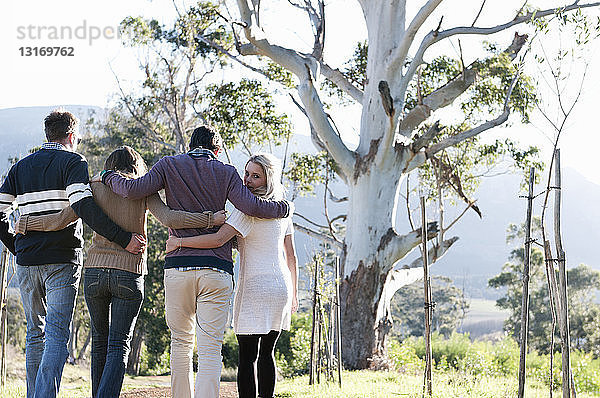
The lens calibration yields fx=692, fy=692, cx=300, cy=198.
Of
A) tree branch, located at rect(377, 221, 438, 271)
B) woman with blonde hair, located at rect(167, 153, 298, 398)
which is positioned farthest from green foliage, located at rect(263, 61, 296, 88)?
woman with blonde hair, located at rect(167, 153, 298, 398)

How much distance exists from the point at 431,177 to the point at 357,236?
4.63 metres

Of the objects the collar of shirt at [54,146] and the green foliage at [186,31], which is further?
the green foliage at [186,31]

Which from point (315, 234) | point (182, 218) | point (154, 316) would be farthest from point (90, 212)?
point (154, 316)

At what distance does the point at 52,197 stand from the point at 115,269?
24.9 inches

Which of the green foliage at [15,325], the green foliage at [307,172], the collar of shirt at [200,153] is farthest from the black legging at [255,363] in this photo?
the green foliage at [15,325]

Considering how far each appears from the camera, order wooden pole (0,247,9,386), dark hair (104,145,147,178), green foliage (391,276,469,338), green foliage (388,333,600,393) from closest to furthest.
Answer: dark hair (104,145,147,178) < wooden pole (0,247,9,386) < green foliage (388,333,600,393) < green foliage (391,276,469,338)

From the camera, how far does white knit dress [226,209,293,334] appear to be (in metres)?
4.23

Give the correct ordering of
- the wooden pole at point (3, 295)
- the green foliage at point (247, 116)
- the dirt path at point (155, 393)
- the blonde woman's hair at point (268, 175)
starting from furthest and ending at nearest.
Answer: the green foliage at point (247, 116)
the dirt path at point (155, 393)
the wooden pole at point (3, 295)
the blonde woman's hair at point (268, 175)

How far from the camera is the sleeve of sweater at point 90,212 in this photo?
4.08m

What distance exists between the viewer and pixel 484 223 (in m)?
183

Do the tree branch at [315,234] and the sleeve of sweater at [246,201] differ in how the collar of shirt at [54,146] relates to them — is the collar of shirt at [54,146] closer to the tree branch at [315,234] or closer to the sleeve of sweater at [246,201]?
the sleeve of sweater at [246,201]

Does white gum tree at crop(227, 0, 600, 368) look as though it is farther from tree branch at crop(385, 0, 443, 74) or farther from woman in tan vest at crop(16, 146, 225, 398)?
woman in tan vest at crop(16, 146, 225, 398)

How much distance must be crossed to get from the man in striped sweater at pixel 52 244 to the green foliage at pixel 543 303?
76.1 feet

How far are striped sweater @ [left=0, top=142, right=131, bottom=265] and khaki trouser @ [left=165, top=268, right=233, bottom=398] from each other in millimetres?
443
